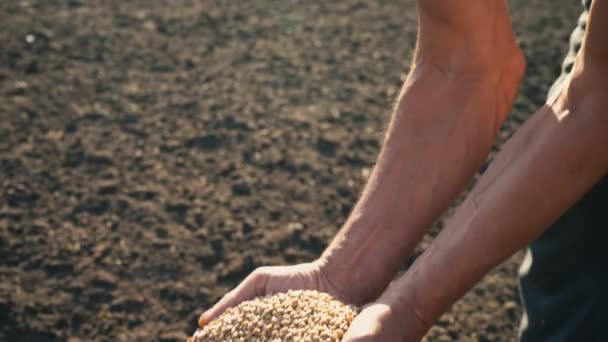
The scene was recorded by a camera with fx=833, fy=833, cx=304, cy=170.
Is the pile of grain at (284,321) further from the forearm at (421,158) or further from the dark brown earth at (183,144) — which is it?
the dark brown earth at (183,144)

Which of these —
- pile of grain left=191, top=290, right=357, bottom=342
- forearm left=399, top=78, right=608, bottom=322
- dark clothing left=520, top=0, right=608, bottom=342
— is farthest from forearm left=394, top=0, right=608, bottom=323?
dark clothing left=520, top=0, right=608, bottom=342

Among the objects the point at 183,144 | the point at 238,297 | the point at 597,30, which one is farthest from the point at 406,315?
the point at 183,144

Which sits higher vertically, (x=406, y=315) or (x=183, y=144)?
(x=406, y=315)

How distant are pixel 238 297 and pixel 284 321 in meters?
0.16

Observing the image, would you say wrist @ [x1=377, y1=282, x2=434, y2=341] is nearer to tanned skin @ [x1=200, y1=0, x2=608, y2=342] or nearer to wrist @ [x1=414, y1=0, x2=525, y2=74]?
tanned skin @ [x1=200, y1=0, x2=608, y2=342]

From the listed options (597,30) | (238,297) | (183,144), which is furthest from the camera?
(183,144)

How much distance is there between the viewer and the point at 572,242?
5.97ft

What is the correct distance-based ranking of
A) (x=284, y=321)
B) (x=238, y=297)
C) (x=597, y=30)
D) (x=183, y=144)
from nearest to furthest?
(x=597, y=30) < (x=284, y=321) < (x=238, y=297) < (x=183, y=144)

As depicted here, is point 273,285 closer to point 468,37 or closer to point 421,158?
point 421,158

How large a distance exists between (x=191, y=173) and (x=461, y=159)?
131 cm

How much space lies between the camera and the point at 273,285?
68.6 inches

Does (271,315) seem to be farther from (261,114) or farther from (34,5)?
(34,5)

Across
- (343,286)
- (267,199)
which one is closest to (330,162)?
(267,199)

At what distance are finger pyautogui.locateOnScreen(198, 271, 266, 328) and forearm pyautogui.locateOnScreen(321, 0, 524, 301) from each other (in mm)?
156
